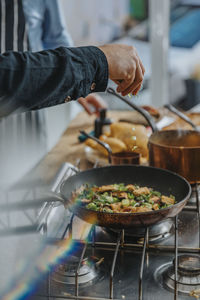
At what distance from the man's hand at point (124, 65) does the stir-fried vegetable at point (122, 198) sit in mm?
324

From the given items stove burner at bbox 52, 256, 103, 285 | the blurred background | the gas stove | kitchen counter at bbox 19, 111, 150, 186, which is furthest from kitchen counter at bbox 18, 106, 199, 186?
the blurred background

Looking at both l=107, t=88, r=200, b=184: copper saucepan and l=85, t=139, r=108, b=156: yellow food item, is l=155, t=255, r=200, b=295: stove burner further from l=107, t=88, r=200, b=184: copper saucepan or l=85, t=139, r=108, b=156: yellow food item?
l=85, t=139, r=108, b=156: yellow food item

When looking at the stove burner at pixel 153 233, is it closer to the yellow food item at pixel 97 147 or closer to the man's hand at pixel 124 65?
the man's hand at pixel 124 65

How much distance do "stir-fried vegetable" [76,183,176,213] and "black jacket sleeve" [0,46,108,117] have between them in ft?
1.12

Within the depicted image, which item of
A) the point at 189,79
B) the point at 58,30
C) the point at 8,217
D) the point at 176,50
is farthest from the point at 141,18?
the point at 8,217

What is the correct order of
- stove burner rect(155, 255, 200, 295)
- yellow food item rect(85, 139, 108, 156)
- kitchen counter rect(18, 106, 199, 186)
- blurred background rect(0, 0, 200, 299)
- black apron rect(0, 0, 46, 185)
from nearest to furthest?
stove burner rect(155, 255, 200, 295) → kitchen counter rect(18, 106, 199, 186) → yellow food item rect(85, 139, 108, 156) → black apron rect(0, 0, 46, 185) → blurred background rect(0, 0, 200, 299)

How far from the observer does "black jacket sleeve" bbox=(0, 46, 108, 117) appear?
796 millimetres

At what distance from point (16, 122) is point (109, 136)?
0.52 m

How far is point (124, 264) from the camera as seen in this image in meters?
1.00

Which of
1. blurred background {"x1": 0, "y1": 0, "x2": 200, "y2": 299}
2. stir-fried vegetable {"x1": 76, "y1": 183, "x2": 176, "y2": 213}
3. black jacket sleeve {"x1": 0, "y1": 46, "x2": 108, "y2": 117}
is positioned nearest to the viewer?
black jacket sleeve {"x1": 0, "y1": 46, "x2": 108, "y2": 117}

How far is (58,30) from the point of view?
2.29 metres

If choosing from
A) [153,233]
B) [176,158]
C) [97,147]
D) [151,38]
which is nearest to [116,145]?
[97,147]

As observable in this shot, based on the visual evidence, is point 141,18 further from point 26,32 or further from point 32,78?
point 32,78

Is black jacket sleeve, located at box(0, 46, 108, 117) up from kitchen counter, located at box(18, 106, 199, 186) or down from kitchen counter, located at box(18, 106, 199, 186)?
up
